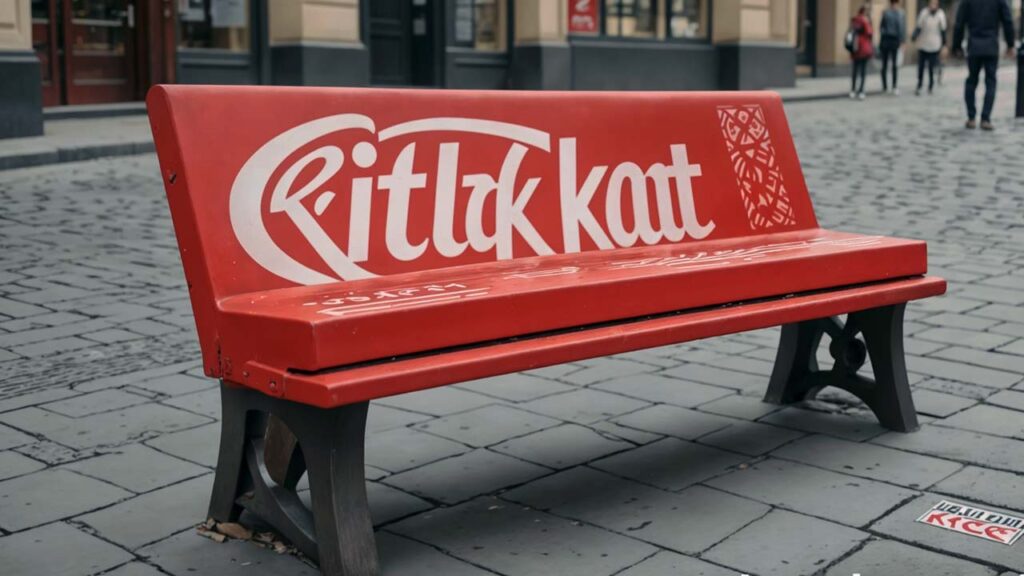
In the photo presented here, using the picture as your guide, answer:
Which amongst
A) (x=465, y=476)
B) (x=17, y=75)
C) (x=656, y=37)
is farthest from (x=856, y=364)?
(x=656, y=37)

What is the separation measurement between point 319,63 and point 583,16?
542cm

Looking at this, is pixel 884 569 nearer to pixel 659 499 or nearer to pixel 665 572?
pixel 665 572

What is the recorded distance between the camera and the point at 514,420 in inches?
164

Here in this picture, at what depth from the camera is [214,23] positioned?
16594mm

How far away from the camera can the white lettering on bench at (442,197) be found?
3.12m

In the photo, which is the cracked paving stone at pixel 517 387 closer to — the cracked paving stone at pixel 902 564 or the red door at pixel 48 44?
the cracked paving stone at pixel 902 564

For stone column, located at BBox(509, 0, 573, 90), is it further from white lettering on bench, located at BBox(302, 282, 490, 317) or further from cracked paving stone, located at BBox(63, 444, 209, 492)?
white lettering on bench, located at BBox(302, 282, 490, 317)

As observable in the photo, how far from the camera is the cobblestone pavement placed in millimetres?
3008

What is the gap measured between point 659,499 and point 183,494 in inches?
49.7

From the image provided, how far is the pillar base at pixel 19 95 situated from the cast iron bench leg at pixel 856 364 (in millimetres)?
10584

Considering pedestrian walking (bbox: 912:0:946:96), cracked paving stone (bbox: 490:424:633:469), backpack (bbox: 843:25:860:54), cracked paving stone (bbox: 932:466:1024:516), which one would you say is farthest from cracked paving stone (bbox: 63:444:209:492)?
pedestrian walking (bbox: 912:0:946:96)

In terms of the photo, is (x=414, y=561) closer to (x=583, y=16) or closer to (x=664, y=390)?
(x=664, y=390)

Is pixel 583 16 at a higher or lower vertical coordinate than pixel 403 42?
higher

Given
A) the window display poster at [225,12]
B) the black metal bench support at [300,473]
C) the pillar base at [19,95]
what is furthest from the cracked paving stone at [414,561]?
the window display poster at [225,12]
